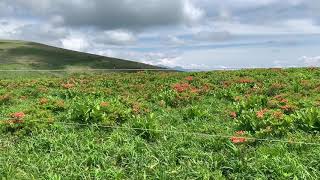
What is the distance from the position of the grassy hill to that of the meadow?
99.2ft

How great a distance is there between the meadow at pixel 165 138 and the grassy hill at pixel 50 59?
99.2 feet

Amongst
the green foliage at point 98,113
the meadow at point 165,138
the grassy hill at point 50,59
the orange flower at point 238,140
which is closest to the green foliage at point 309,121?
the meadow at point 165,138

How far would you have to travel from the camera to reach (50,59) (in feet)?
173

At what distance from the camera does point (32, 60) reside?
50500 mm

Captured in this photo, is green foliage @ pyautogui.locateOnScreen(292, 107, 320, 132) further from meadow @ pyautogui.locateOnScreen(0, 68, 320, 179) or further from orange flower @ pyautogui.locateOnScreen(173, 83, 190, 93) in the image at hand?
orange flower @ pyautogui.locateOnScreen(173, 83, 190, 93)

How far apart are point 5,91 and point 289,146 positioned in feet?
48.4

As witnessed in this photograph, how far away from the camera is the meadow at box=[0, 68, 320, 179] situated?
9602 millimetres

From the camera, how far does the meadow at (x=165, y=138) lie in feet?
31.5

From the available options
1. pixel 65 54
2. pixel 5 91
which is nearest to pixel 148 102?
pixel 5 91

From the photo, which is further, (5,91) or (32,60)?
(32,60)

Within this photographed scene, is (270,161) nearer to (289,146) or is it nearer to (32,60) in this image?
(289,146)

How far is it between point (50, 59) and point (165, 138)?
142ft

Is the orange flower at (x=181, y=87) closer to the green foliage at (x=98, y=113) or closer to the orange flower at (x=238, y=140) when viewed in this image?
the green foliage at (x=98, y=113)

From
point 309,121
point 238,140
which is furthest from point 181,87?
point 238,140
